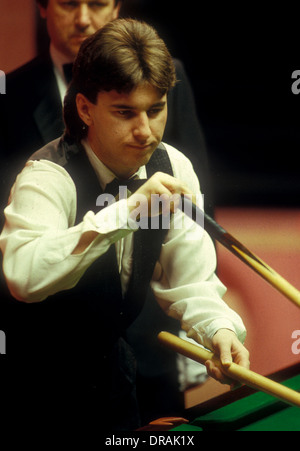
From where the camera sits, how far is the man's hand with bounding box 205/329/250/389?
242 cm

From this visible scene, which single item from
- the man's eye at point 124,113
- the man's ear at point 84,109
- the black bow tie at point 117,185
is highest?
the man's ear at point 84,109

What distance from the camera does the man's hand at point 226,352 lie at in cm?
242

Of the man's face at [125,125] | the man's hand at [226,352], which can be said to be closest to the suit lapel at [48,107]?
the man's face at [125,125]

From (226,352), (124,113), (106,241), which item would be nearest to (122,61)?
(124,113)

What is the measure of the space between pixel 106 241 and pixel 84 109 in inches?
22.0

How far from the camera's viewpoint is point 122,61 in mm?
2459

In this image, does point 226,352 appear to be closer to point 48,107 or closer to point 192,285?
point 192,285

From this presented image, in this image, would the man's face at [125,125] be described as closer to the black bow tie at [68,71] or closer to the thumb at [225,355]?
the black bow tie at [68,71]

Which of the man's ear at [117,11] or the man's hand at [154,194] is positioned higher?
the man's ear at [117,11]

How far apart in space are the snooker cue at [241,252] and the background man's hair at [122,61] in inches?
16.7

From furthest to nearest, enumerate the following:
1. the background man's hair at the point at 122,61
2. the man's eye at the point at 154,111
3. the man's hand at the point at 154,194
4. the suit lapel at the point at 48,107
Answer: the suit lapel at the point at 48,107, the man's eye at the point at 154,111, the background man's hair at the point at 122,61, the man's hand at the point at 154,194

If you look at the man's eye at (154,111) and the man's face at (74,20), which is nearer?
the man's eye at (154,111)

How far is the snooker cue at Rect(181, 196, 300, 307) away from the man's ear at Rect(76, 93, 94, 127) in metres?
0.44

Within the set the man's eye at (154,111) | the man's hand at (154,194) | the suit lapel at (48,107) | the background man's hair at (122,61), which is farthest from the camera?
the suit lapel at (48,107)
